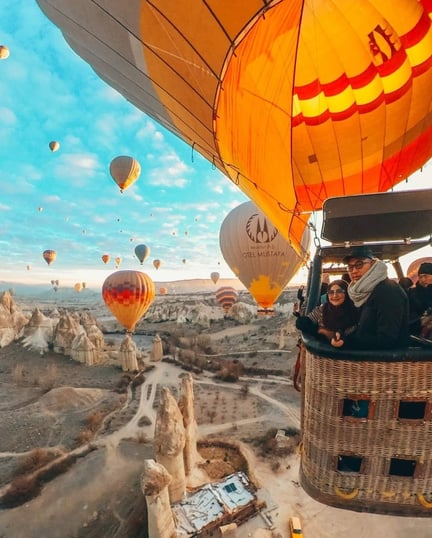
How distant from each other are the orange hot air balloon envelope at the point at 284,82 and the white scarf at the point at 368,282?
3.50m

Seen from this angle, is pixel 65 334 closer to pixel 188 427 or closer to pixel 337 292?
pixel 188 427

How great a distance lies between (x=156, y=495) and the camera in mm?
8391

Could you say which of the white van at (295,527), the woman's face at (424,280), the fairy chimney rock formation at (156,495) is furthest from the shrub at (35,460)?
the woman's face at (424,280)

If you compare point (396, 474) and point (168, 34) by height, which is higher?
point (168, 34)

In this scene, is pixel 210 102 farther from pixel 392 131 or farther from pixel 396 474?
pixel 396 474

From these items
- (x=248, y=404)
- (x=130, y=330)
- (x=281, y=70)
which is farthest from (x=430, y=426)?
(x=130, y=330)

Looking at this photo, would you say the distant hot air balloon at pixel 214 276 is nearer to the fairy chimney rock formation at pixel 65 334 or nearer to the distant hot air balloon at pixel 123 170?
the fairy chimney rock formation at pixel 65 334

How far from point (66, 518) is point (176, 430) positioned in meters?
5.43

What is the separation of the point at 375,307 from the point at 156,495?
9.72 meters

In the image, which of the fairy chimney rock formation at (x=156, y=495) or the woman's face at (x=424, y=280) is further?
the fairy chimney rock formation at (x=156, y=495)

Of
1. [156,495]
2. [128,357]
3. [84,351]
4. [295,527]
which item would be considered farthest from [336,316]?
[84,351]

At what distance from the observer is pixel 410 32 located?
16.7 feet

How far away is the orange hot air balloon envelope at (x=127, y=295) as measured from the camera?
942 inches

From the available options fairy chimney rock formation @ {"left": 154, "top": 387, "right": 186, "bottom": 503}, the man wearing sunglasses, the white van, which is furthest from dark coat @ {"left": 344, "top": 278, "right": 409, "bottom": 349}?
the white van
